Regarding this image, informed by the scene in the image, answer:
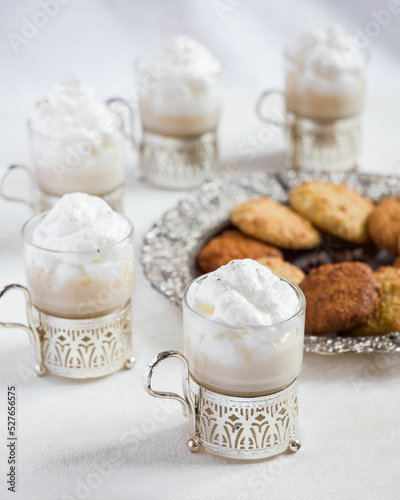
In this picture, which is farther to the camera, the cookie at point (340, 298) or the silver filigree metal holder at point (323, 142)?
the silver filigree metal holder at point (323, 142)

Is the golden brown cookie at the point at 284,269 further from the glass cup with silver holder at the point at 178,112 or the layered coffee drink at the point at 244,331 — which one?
the glass cup with silver holder at the point at 178,112

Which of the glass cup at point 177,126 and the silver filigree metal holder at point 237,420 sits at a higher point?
the glass cup at point 177,126

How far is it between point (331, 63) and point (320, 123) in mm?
208

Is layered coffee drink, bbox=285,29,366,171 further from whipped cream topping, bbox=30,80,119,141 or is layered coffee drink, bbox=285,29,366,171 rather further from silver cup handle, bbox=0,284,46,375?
silver cup handle, bbox=0,284,46,375

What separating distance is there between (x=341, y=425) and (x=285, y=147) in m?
1.50

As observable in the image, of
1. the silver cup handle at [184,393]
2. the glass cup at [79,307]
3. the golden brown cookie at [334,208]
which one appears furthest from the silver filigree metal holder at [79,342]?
the golden brown cookie at [334,208]

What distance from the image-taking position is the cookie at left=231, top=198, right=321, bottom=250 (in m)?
2.17

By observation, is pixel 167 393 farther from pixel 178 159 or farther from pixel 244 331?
pixel 178 159

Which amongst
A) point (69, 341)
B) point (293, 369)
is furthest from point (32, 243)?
point (293, 369)

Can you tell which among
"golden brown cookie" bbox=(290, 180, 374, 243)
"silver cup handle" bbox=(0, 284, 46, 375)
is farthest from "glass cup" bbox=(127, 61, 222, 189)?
"silver cup handle" bbox=(0, 284, 46, 375)

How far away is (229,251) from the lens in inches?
82.4

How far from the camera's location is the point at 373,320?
5.93 feet

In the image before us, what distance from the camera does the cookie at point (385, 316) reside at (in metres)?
1.79

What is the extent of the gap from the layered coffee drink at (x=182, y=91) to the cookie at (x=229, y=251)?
53 cm
